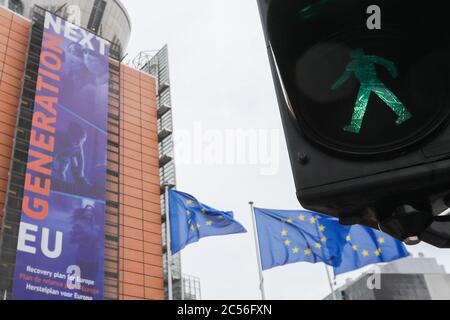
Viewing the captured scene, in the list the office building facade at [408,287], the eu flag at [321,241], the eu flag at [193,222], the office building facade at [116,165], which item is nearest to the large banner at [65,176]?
the office building facade at [116,165]

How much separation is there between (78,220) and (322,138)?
3153 centimetres

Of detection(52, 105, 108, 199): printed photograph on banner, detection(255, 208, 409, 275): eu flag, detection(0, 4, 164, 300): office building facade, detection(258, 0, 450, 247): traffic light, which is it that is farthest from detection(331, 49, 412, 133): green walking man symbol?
detection(52, 105, 108, 199): printed photograph on banner

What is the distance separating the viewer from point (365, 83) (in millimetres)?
1549

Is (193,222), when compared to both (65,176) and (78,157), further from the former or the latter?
(78,157)

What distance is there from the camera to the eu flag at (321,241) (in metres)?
17.6

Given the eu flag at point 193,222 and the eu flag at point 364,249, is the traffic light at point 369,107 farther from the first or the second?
the eu flag at point 193,222

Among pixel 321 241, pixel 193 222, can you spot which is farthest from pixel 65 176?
pixel 321 241

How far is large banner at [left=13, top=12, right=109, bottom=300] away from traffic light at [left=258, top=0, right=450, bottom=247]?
2725cm

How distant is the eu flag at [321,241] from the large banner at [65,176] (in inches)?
557

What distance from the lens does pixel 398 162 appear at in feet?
4.77

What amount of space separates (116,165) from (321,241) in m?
23.6

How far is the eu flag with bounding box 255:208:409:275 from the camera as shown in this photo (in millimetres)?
17594

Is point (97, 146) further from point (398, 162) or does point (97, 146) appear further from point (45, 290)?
point (398, 162)

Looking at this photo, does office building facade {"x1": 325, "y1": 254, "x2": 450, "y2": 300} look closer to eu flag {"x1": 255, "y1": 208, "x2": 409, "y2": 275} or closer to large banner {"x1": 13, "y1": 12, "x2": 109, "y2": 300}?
large banner {"x1": 13, "y1": 12, "x2": 109, "y2": 300}
